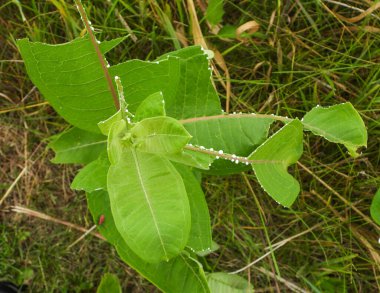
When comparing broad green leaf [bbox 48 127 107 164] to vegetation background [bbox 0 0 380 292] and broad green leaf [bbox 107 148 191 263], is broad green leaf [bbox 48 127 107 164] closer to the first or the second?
broad green leaf [bbox 107 148 191 263]

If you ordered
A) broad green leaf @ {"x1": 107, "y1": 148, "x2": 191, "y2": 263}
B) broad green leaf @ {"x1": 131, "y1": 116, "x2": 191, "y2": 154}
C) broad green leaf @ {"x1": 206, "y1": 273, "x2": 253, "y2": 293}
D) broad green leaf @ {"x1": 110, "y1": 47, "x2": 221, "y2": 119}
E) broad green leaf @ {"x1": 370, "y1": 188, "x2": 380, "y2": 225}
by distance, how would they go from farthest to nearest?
broad green leaf @ {"x1": 206, "y1": 273, "x2": 253, "y2": 293} < broad green leaf @ {"x1": 370, "y1": 188, "x2": 380, "y2": 225} < broad green leaf @ {"x1": 110, "y1": 47, "x2": 221, "y2": 119} < broad green leaf @ {"x1": 107, "y1": 148, "x2": 191, "y2": 263} < broad green leaf @ {"x1": 131, "y1": 116, "x2": 191, "y2": 154}

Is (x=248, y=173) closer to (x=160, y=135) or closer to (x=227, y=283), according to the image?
(x=227, y=283)

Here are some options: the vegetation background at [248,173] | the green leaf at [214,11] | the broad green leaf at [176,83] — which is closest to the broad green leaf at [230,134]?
the broad green leaf at [176,83]

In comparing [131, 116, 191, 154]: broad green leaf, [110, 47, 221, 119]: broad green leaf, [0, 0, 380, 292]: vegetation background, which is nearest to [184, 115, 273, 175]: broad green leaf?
[110, 47, 221, 119]: broad green leaf

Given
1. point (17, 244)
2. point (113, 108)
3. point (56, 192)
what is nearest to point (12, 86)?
point (56, 192)

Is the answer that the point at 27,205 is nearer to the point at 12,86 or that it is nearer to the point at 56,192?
the point at 56,192

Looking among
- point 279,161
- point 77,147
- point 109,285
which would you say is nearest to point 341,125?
point 279,161
